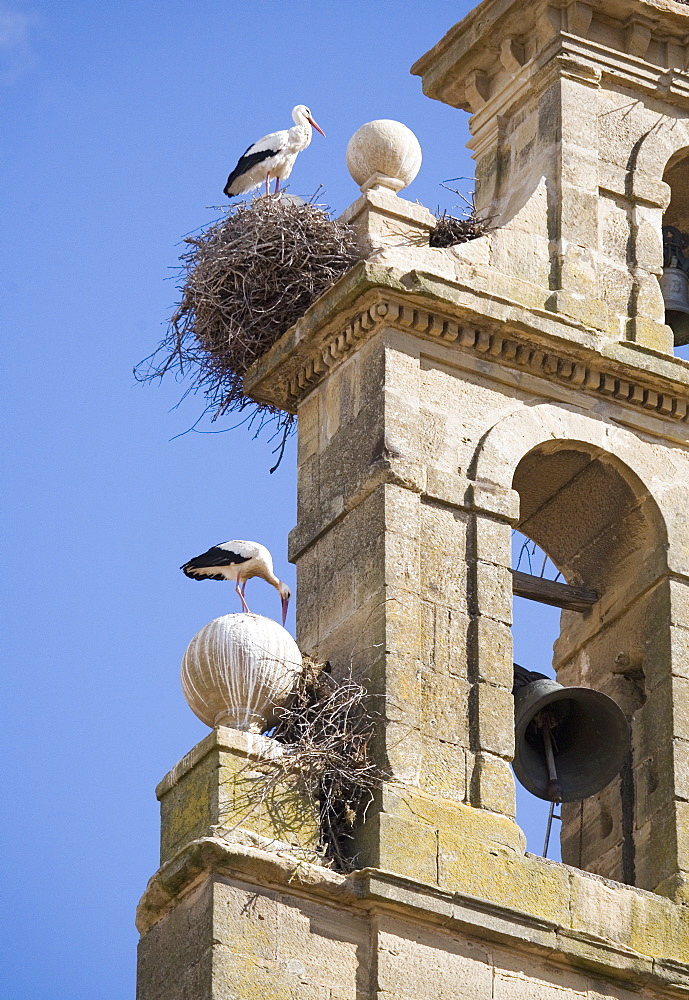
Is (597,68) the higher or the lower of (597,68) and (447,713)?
the higher

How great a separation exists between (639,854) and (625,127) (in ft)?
13.0

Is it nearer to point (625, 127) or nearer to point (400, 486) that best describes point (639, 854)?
point (400, 486)

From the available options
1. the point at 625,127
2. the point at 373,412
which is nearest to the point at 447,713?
the point at 373,412

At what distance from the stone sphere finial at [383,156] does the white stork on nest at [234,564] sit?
6.46ft

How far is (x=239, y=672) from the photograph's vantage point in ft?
43.1

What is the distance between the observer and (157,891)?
12688 millimetres

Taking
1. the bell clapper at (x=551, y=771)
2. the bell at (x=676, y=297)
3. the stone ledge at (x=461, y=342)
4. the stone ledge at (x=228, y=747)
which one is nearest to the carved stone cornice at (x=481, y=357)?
the stone ledge at (x=461, y=342)

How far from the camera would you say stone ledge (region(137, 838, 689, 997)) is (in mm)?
12484

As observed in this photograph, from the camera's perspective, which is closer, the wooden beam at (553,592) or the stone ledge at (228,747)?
the stone ledge at (228,747)

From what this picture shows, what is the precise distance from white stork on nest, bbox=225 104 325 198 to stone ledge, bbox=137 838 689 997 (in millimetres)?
4736

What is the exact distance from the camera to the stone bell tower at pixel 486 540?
12594mm

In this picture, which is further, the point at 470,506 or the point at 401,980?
the point at 470,506

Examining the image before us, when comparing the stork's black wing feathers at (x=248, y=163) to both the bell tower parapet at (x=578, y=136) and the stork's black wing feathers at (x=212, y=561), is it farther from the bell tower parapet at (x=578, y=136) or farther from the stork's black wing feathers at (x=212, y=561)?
the stork's black wing feathers at (x=212, y=561)

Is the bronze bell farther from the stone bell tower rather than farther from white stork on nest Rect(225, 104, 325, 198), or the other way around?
white stork on nest Rect(225, 104, 325, 198)
